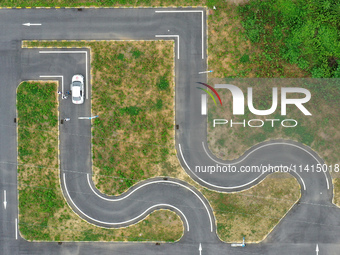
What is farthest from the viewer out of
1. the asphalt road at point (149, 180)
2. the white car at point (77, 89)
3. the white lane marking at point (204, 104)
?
the white lane marking at point (204, 104)

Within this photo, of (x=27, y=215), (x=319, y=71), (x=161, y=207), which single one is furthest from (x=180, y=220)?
(x=319, y=71)

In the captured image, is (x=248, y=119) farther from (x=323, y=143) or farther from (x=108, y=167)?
(x=108, y=167)

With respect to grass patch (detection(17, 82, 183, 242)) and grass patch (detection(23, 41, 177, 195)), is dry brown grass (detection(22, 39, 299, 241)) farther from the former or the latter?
grass patch (detection(17, 82, 183, 242))

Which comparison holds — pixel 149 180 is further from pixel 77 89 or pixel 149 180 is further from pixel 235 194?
pixel 77 89

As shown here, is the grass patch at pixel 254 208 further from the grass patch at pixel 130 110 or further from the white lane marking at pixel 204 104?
the white lane marking at pixel 204 104

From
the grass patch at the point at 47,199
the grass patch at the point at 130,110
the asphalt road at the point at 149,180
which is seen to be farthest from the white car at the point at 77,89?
the grass patch at the point at 47,199

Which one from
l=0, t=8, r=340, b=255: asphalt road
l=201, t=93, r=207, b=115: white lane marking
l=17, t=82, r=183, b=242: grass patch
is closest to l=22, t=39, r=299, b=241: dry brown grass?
l=0, t=8, r=340, b=255: asphalt road
